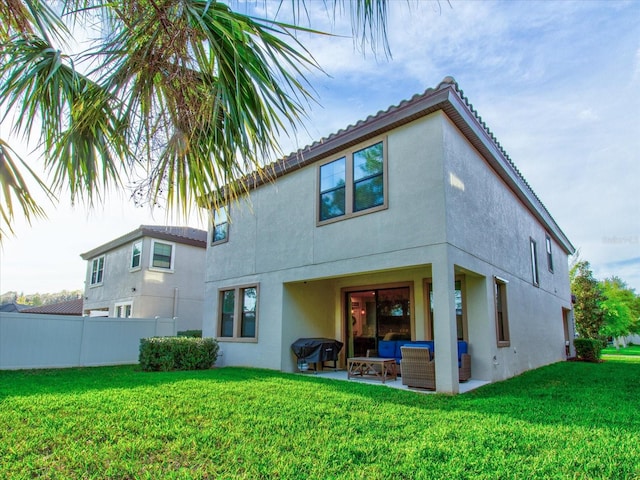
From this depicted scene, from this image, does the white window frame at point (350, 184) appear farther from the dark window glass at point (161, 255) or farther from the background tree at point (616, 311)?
the background tree at point (616, 311)


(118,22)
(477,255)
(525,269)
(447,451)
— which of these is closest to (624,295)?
(525,269)

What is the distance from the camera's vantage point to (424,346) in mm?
8164

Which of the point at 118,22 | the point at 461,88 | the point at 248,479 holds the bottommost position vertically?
the point at 248,479

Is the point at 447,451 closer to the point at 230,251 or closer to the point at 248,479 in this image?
the point at 248,479

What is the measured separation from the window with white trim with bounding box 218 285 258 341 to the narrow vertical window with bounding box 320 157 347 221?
3361mm

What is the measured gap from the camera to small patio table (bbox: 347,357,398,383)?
9.23 m

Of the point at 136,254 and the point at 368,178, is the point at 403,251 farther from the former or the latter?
the point at 136,254

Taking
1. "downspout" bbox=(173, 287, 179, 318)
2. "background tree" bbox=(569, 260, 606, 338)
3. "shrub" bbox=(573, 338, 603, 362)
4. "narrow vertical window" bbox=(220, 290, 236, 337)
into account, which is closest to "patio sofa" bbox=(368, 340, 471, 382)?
"narrow vertical window" bbox=(220, 290, 236, 337)

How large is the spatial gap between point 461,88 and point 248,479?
840 centimetres

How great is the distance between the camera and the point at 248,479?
3451mm

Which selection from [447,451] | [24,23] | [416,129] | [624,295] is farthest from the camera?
[624,295]

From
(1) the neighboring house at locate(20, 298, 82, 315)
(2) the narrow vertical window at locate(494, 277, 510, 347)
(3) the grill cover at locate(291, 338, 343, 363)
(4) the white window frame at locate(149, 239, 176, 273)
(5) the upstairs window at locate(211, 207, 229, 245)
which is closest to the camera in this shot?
(2) the narrow vertical window at locate(494, 277, 510, 347)

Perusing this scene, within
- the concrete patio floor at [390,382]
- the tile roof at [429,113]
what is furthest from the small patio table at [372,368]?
the tile roof at [429,113]

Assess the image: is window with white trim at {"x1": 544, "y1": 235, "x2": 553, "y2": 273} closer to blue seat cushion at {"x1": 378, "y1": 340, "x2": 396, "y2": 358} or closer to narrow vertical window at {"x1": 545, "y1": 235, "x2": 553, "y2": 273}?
narrow vertical window at {"x1": 545, "y1": 235, "x2": 553, "y2": 273}
